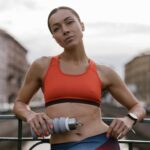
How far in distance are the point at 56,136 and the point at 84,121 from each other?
0.51 feet

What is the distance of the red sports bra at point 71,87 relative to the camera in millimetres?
2643

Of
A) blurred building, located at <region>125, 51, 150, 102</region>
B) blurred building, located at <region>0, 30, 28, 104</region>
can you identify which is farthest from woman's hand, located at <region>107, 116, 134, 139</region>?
blurred building, located at <region>125, 51, 150, 102</region>

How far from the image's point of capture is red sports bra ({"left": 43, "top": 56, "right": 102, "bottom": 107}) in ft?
8.67

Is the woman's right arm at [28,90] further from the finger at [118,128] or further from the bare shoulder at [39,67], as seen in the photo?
the finger at [118,128]

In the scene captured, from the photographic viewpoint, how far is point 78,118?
104 inches

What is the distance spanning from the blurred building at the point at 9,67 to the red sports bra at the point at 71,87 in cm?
9277

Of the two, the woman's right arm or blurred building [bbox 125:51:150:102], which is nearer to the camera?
the woman's right arm

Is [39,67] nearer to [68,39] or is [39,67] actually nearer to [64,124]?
[68,39]

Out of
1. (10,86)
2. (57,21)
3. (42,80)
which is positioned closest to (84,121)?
(42,80)

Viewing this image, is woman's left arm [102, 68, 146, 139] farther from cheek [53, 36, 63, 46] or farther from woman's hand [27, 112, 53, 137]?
woman's hand [27, 112, 53, 137]

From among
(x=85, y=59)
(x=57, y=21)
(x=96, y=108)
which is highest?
Answer: (x=57, y=21)

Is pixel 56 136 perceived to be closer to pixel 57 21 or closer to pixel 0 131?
pixel 57 21

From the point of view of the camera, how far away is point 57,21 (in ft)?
9.02

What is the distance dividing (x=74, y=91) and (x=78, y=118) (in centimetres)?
14
